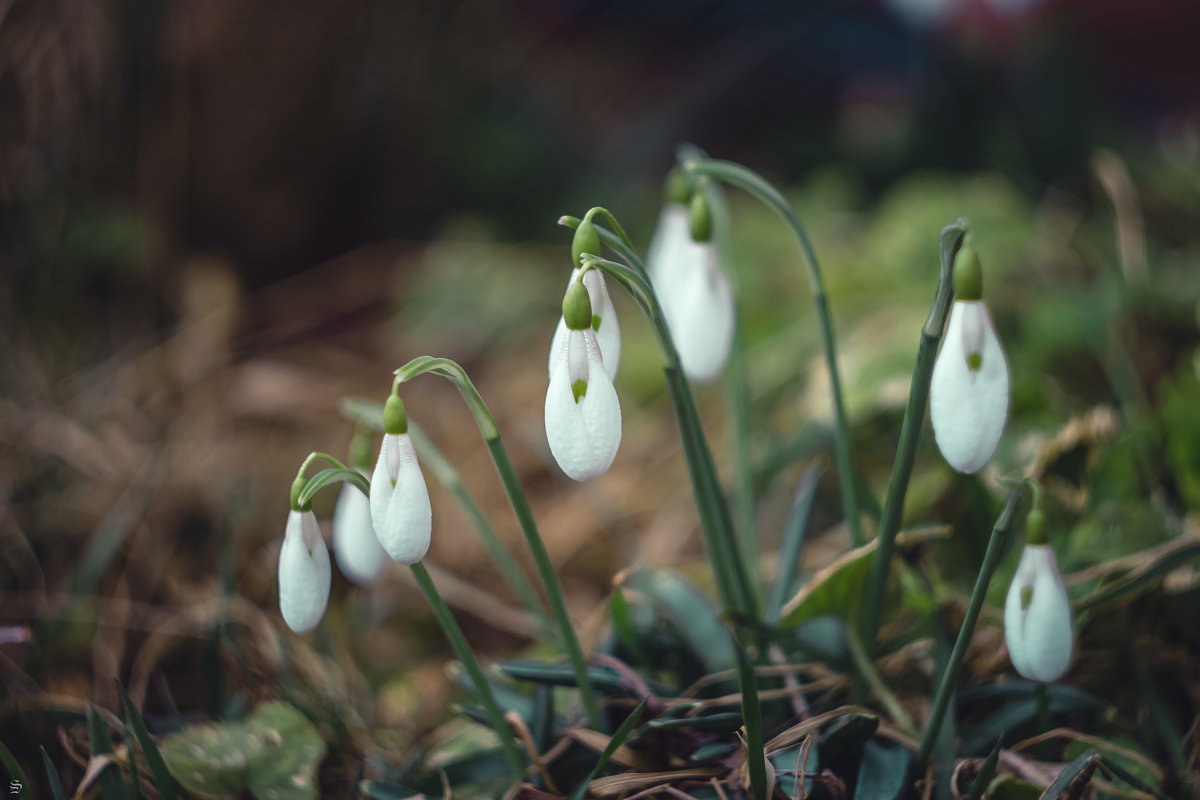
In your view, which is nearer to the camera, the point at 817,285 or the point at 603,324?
the point at 603,324

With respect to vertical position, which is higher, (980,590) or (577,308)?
(577,308)

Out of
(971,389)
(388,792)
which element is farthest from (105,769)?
(971,389)

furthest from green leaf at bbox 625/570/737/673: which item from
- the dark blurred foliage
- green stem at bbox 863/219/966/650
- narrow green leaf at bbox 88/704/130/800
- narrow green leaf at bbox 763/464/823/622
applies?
the dark blurred foliage

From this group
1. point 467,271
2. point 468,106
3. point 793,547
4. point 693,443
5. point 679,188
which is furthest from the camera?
point 468,106

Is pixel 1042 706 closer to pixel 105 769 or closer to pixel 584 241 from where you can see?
pixel 584 241


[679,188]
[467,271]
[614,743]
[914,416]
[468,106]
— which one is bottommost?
[614,743]

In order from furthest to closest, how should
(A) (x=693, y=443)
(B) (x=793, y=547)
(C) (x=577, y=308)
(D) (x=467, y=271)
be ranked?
(D) (x=467, y=271)
(B) (x=793, y=547)
(A) (x=693, y=443)
(C) (x=577, y=308)

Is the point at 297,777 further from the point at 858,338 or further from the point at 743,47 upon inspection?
the point at 743,47
